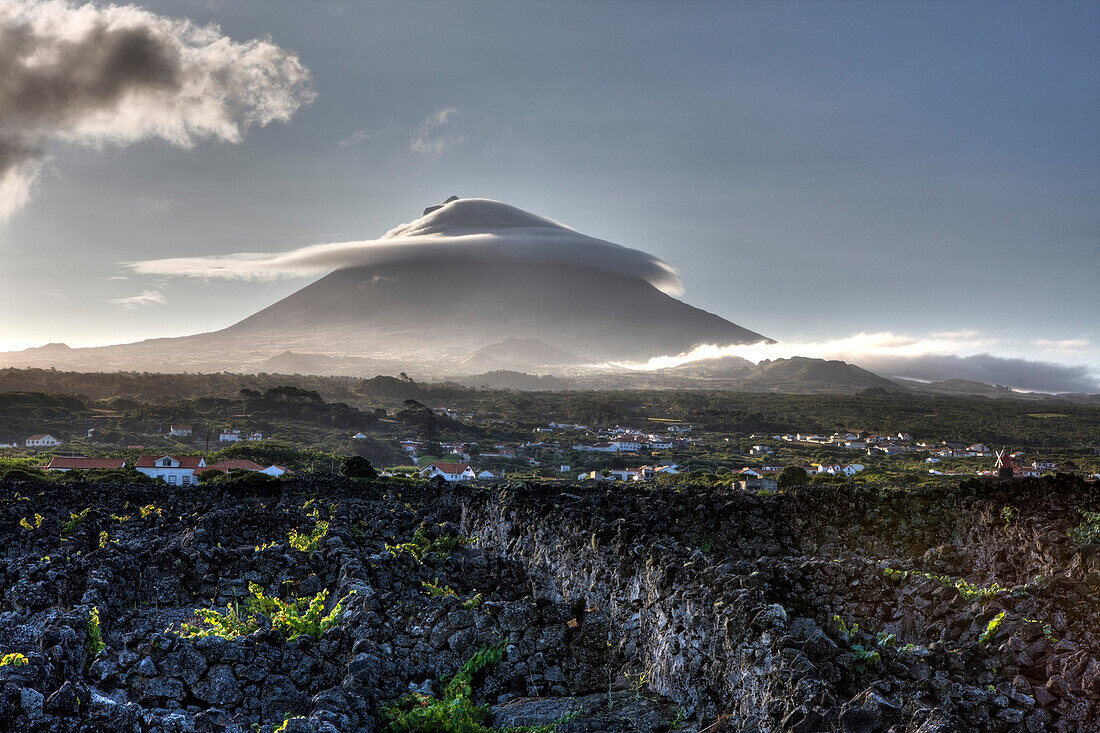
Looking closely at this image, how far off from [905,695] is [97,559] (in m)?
15.9

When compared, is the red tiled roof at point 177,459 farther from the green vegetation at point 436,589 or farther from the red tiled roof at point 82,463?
the green vegetation at point 436,589

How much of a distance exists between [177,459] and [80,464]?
5924mm

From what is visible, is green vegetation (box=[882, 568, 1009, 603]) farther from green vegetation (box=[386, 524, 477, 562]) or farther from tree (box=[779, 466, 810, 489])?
tree (box=[779, 466, 810, 489])

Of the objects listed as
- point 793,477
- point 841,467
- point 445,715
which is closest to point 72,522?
point 445,715

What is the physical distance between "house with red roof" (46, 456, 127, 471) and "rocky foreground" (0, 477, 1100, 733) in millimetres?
34622

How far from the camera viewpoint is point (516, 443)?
9444 centimetres

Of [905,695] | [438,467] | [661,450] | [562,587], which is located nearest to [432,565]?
[562,587]

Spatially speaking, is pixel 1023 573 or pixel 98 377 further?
pixel 98 377

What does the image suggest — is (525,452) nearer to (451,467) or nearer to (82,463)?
(451,467)

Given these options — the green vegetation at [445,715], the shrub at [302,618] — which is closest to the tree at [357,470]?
the shrub at [302,618]

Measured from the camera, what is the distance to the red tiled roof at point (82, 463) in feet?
175

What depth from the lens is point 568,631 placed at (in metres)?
11.8

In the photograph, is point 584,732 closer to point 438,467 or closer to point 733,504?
point 733,504

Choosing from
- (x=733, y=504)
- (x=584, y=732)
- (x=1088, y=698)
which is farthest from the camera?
(x=733, y=504)
